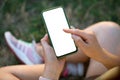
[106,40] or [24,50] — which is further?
[24,50]

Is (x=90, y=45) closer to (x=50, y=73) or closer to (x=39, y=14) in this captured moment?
(x=50, y=73)

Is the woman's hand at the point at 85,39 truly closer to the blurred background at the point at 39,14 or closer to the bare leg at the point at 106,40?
the bare leg at the point at 106,40

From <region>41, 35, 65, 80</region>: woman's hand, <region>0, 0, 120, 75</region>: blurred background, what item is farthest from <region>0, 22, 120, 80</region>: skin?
<region>0, 0, 120, 75</region>: blurred background

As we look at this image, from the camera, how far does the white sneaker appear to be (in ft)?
4.62

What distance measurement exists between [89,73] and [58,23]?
31 centimetres

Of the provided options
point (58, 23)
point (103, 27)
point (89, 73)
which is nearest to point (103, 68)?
point (89, 73)

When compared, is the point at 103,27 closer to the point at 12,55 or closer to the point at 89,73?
the point at 89,73

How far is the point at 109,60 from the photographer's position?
106 centimetres

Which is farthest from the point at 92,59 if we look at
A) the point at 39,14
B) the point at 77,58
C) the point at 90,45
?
the point at 39,14

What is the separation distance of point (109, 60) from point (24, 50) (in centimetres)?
52

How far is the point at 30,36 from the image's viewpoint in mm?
1588

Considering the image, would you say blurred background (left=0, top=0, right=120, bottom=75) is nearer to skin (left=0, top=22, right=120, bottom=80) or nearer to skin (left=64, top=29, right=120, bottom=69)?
skin (left=0, top=22, right=120, bottom=80)

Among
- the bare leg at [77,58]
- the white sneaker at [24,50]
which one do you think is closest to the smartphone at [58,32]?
the bare leg at [77,58]

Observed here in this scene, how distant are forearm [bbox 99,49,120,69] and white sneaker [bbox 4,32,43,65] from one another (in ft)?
1.34
